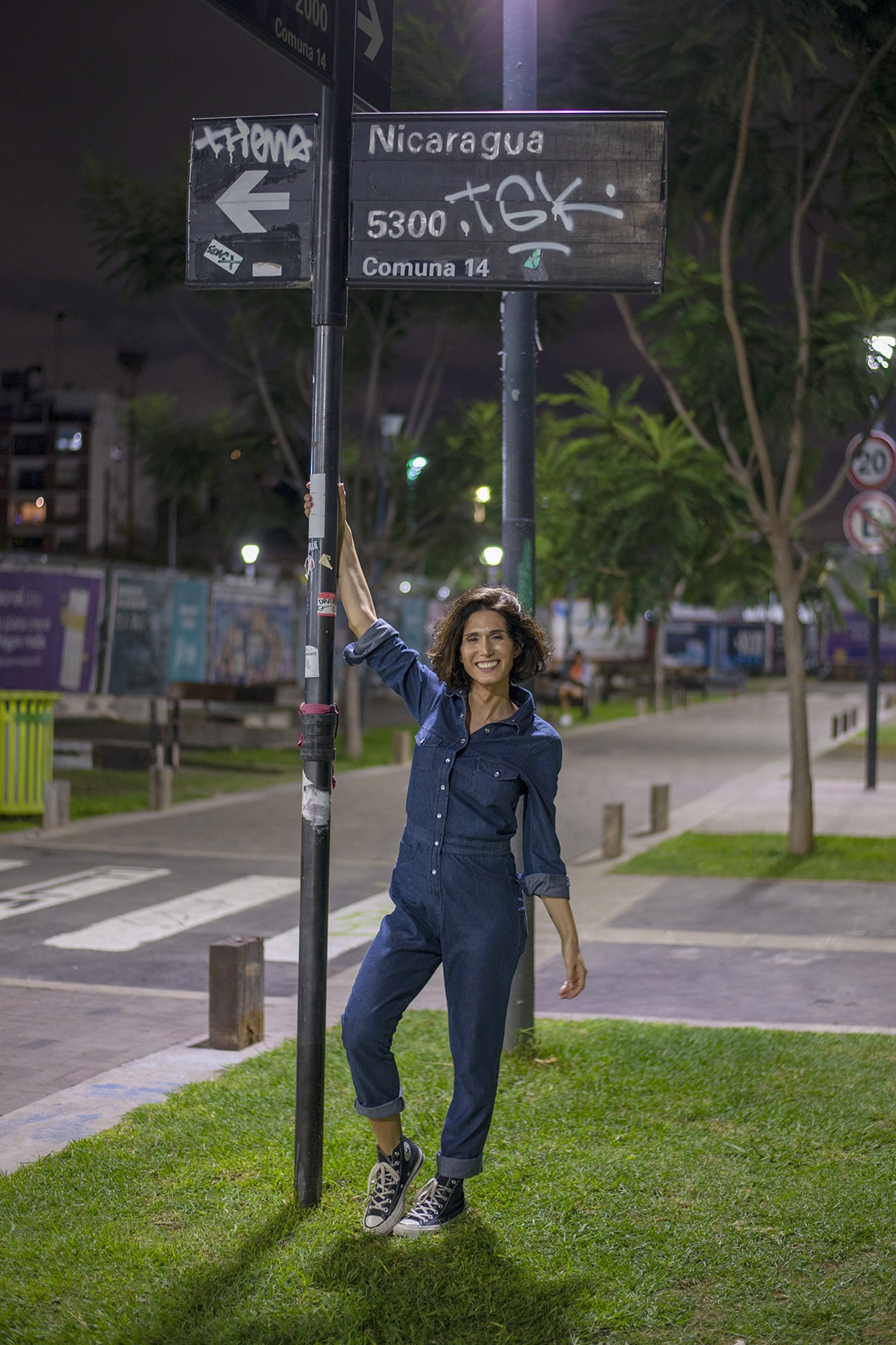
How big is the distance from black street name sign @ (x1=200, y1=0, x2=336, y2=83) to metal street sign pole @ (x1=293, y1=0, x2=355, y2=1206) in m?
0.05

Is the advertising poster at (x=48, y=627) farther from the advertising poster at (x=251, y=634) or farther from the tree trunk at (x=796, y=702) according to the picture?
the tree trunk at (x=796, y=702)

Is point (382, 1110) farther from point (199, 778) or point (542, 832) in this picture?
point (199, 778)

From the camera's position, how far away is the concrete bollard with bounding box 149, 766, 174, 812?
15422mm

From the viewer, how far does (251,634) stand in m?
31.1

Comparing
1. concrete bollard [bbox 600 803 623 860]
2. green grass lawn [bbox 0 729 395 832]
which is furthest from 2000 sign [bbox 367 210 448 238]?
green grass lawn [bbox 0 729 395 832]

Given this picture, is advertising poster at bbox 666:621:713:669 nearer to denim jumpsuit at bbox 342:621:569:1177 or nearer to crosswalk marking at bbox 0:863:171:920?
crosswalk marking at bbox 0:863:171:920

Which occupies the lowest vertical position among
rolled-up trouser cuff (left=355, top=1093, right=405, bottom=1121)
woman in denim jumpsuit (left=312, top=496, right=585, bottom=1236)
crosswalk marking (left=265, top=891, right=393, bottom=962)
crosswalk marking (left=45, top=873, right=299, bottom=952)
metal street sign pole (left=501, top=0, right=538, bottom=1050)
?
crosswalk marking (left=265, top=891, right=393, bottom=962)

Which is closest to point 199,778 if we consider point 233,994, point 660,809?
point 660,809

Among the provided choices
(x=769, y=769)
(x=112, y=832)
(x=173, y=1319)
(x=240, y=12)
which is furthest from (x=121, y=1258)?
(x=769, y=769)

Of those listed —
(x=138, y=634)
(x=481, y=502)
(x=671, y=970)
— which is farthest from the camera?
(x=138, y=634)

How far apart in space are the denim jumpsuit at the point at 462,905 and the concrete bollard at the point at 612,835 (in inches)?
358

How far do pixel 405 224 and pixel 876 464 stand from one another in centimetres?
1016

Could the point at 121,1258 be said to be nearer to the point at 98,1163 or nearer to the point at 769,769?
the point at 98,1163

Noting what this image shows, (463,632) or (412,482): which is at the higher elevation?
(412,482)
